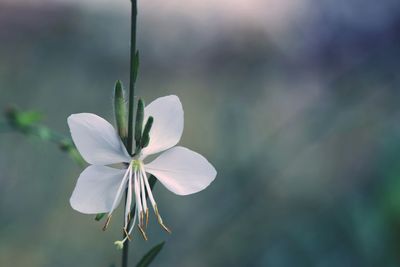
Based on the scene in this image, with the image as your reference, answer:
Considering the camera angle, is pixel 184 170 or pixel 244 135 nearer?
pixel 184 170

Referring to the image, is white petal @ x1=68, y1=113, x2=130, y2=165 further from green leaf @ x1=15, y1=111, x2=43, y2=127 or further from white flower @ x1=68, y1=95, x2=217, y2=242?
green leaf @ x1=15, y1=111, x2=43, y2=127

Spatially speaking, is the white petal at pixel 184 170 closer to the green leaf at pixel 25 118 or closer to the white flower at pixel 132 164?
the white flower at pixel 132 164

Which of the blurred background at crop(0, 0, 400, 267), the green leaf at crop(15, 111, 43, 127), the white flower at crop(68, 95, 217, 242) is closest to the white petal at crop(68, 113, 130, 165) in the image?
the white flower at crop(68, 95, 217, 242)

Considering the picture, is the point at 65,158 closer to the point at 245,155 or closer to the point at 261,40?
the point at 245,155

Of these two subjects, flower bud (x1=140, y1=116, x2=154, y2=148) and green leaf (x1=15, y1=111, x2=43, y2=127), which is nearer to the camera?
flower bud (x1=140, y1=116, x2=154, y2=148)

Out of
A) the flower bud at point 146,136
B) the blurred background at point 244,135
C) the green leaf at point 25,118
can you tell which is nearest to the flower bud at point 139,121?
the flower bud at point 146,136

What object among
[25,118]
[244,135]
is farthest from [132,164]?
[244,135]

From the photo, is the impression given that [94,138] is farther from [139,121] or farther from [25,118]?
[25,118]
